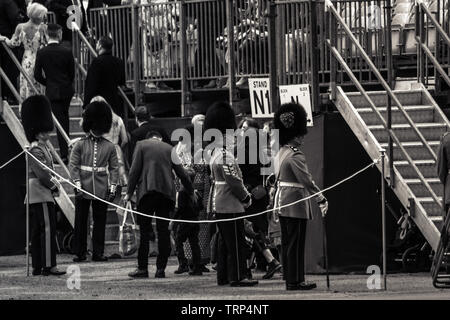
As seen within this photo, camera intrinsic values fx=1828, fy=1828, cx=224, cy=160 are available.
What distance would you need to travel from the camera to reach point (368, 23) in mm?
26172

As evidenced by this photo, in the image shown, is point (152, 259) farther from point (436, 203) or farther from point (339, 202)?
point (436, 203)

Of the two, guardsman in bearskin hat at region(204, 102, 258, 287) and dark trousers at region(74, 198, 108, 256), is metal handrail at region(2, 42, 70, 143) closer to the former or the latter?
dark trousers at region(74, 198, 108, 256)

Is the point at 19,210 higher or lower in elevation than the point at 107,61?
lower

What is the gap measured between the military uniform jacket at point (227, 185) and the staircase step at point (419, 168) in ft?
7.89

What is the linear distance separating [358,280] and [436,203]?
1389 millimetres

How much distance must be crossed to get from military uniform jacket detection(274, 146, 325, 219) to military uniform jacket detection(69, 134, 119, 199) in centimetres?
510

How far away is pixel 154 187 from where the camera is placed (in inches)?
910

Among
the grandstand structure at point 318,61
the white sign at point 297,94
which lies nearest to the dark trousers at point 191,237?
the grandstand structure at point 318,61

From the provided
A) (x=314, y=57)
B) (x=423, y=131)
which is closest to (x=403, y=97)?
(x=423, y=131)

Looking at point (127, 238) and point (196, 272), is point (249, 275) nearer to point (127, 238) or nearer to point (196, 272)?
point (196, 272)

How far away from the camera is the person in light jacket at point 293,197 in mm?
21234

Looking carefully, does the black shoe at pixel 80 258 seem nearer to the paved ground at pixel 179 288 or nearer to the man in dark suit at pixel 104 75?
the paved ground at pixel 179 288
